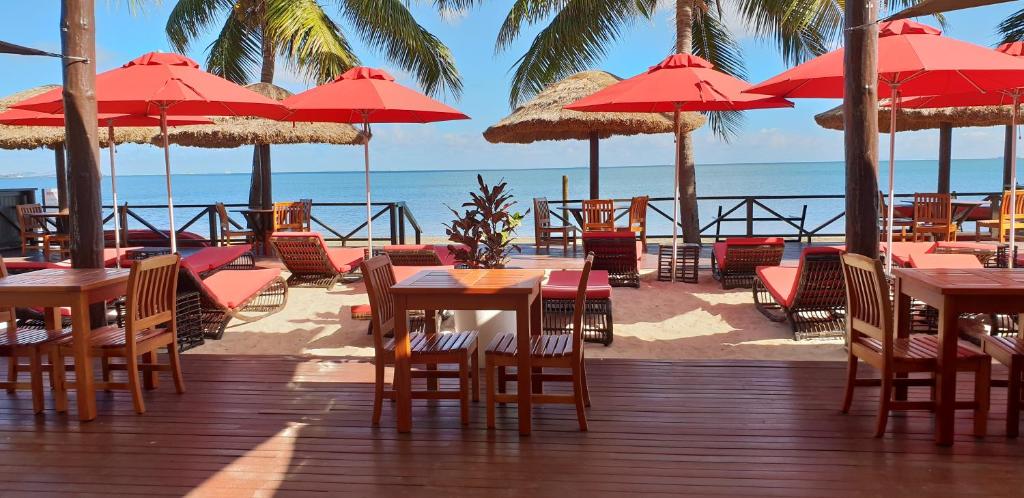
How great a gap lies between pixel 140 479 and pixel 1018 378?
339 cm

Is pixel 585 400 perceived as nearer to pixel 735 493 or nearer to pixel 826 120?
pixel 735 493

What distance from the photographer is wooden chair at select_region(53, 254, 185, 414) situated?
364 cm

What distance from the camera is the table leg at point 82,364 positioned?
3.58 m

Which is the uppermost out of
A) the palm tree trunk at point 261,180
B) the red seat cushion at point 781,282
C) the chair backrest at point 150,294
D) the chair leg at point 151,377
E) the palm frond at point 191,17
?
the palm frond at point 191,17

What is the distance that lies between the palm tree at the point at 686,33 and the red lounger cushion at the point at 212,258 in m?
6.08

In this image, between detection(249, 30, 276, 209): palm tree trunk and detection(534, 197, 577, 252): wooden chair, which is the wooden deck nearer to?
detection(534, 197, 577, 252): wooden chair

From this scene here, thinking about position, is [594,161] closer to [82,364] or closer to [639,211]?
[639,211]

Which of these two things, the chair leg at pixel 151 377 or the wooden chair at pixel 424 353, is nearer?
the wooden chair at pixel 424 353

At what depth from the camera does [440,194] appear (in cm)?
5166

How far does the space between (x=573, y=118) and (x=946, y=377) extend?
22.4ft

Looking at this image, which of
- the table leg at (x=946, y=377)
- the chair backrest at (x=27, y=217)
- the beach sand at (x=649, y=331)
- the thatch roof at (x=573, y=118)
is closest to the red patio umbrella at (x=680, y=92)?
the beach sand at (x=649, y=331)

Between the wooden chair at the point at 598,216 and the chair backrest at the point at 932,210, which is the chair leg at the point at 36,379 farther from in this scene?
the chair backrest at the point at 932,210

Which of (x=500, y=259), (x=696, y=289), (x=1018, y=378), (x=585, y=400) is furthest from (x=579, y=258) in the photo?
(x=1018, y=378)

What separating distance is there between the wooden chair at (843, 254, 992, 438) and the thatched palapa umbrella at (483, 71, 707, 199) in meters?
6.23
